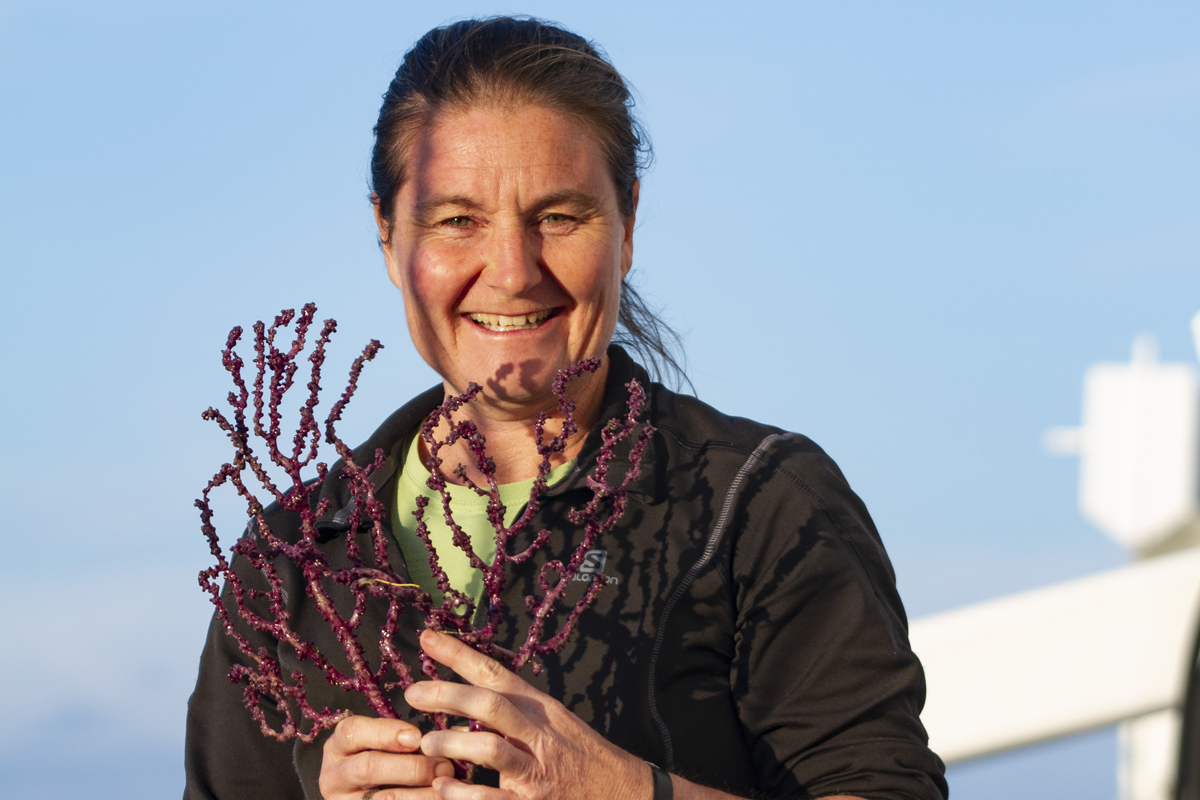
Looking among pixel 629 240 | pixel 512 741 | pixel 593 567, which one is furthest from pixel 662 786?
pixel 629 240

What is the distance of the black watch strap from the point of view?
1.54 metres

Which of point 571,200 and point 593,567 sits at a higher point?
point 571,200

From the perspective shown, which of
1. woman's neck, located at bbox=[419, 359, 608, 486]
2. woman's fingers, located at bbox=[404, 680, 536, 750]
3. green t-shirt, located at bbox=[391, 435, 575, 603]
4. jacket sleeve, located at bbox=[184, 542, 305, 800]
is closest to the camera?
woman's fingers, located at bbox=[404, 680, 536, 750]

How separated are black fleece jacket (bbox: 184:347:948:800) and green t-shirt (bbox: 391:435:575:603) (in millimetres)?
65

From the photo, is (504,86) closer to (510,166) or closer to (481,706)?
(510,166)

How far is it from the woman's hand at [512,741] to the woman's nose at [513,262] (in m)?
0.65

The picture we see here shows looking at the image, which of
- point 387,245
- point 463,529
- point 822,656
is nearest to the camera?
point 822,656

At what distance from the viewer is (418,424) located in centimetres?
240

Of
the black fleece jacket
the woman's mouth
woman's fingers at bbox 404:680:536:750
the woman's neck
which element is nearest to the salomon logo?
the black fleece jacket

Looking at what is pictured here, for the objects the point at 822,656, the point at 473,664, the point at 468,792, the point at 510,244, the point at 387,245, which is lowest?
the point at 468,792

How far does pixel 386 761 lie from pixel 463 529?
25.6 inches

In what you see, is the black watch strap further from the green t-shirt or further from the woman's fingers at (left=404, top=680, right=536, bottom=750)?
the green t-shirt

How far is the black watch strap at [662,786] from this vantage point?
154 cm

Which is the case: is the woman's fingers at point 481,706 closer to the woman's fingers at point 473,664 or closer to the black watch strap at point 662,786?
the woman's fingers at point 473,664
